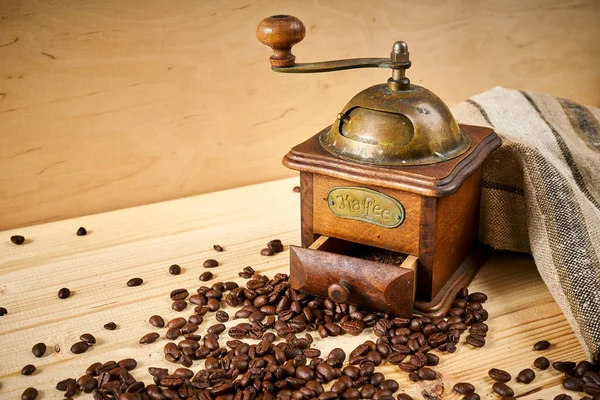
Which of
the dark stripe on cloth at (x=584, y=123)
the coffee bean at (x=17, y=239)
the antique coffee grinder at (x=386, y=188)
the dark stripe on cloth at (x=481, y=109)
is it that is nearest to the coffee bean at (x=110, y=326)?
the antique coffee grinder at (x=386, y=188)

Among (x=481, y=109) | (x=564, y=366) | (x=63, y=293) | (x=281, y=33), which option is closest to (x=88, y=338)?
(x=63, y=293)

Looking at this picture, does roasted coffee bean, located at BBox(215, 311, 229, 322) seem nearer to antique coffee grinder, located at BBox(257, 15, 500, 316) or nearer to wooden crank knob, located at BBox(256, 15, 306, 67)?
antique coffee grinder, located at BBox(257, 15, 500, 316)

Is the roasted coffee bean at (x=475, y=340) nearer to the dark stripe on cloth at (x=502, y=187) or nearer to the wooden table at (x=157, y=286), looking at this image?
the wooden table at (x=157, y=286)

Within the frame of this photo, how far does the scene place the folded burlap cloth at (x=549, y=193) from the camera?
1629 millimetres

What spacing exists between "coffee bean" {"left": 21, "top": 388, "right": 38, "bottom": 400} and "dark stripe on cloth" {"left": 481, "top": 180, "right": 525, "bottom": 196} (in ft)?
4.08

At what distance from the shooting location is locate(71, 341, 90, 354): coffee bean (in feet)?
5.28

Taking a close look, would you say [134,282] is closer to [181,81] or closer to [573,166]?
[181,81]

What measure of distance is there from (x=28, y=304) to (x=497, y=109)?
1520 mm

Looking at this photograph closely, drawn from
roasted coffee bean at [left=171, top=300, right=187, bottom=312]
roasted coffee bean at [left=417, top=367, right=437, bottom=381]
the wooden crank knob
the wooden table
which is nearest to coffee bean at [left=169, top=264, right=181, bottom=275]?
the wooden table

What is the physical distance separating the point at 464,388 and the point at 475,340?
18 cm

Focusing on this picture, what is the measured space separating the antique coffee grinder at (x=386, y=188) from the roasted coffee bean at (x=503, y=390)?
0.27 m

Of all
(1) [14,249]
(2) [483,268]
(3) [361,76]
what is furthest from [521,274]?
(1) [14,249]

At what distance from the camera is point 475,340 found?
1614 millimetres

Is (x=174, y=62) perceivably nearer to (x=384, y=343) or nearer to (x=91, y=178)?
(x=91, y=178)
